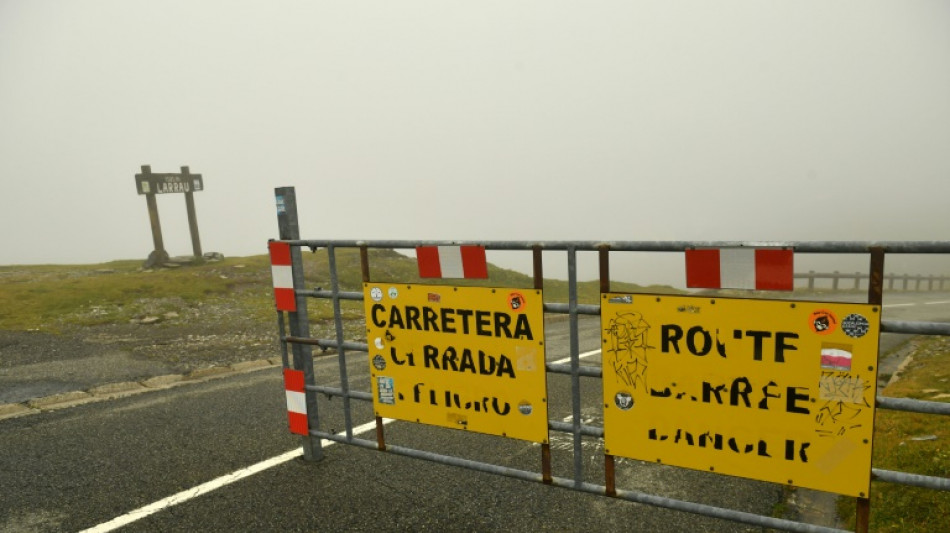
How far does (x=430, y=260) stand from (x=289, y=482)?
242 centimetres

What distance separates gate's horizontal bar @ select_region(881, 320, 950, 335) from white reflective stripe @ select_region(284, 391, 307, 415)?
4.54 meters

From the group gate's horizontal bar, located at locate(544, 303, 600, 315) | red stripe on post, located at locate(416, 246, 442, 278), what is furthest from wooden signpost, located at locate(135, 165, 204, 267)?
gate's horizontal bar, located at locate(544, 303, 600, 315)

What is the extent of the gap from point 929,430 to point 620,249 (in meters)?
4.01

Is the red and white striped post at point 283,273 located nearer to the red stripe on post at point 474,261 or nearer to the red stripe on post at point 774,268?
the red stripe on post at point 474,261

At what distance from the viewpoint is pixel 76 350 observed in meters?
10.8

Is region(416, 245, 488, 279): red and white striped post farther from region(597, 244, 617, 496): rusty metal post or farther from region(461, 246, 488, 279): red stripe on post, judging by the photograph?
region(597, 244, 617, 496): rusty metal post

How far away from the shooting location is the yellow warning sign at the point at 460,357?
3.96 m

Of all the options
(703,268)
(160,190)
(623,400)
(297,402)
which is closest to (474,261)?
(623,400)

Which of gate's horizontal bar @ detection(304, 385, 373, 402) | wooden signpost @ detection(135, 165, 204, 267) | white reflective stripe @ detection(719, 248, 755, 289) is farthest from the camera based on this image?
wooden signpost @ detection(135, 165, 204, 267)

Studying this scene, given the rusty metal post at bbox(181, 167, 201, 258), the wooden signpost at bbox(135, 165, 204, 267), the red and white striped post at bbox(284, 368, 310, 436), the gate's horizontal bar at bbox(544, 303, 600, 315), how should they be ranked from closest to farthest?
the gate's horizontal bar at bbox(544, 303, 600, 315), the red and white striped post at bbox(284, 368, 310, 436), the wooden signpost at bbox(135, 165, 204, 267), the rusty metal post at bbox(181, 167, 201, 258)

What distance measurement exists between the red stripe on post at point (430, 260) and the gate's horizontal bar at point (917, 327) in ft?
9.21

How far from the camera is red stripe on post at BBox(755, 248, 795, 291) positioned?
3.05m

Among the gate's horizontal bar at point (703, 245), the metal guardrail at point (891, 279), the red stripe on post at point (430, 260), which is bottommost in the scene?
the metal guardrail at point (891, 279)

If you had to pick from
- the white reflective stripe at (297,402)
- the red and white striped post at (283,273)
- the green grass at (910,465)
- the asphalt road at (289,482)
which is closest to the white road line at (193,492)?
the asphalt road at (289,482)
